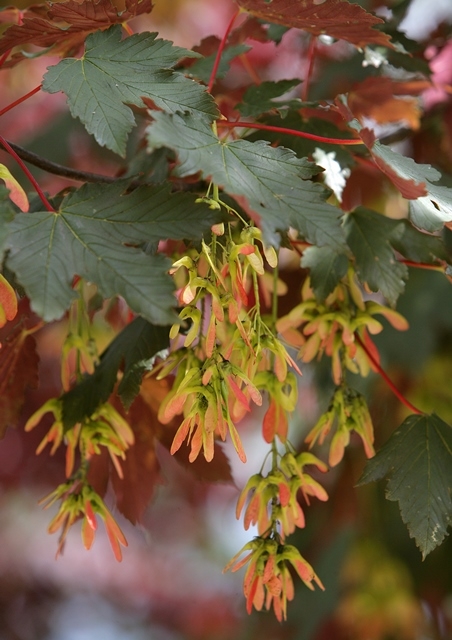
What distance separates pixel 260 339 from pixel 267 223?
0.59 ft

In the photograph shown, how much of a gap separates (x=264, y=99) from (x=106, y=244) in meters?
0.33

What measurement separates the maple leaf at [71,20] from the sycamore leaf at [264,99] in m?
0.15

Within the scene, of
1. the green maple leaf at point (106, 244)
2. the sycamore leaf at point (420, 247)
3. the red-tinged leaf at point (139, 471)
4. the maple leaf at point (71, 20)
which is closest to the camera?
the green maple leaf at point (106, 244)

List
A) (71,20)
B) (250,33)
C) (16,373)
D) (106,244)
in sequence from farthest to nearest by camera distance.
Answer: (250,33)
(16,373)
(71,20)
(106,244)

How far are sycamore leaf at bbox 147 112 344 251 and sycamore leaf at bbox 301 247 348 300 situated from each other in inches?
5.9

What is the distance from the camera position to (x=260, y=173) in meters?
0.61

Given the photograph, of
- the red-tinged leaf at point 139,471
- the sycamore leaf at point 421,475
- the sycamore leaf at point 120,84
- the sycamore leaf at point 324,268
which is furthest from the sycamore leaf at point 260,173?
the red-tinged leaf at point 139,471

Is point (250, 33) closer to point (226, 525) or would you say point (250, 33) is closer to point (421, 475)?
point (421, 475)

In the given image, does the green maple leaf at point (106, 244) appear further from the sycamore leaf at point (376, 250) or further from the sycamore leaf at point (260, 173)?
the sycamore leaf at point (376, 250)

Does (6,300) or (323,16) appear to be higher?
(323,16)

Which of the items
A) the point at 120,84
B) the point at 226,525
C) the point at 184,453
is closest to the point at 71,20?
the point at 120,84

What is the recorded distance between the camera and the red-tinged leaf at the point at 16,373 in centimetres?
82

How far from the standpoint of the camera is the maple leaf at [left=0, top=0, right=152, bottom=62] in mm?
680

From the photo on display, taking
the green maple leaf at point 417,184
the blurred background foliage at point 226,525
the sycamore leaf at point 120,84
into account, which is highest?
the green maple leaf at point 417,184
